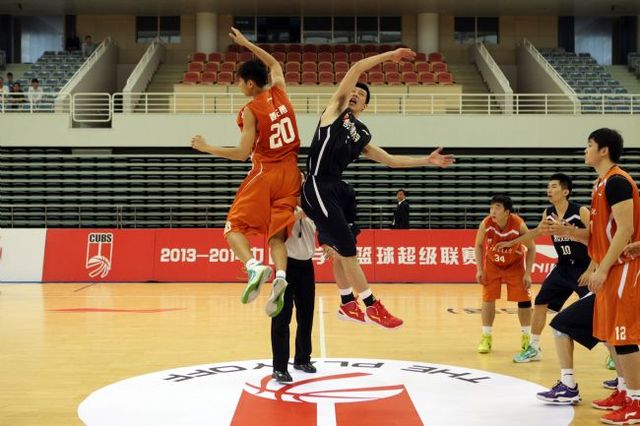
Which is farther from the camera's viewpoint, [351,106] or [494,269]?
[494,269]

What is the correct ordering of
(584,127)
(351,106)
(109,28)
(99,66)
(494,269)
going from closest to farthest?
(351,106) → (494,269) → (584,127) → (99,66) → (109,28)

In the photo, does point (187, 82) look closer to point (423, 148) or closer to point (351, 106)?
point (423, 148)

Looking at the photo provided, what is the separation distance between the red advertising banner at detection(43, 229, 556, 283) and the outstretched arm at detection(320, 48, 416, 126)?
11456 mm

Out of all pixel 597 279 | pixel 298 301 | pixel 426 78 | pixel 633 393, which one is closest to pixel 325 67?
pixel 426 78

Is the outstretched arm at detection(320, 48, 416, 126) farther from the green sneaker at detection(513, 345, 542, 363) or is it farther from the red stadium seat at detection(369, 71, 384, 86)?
the red stadium seat at detection(369, 71, 384, 86)

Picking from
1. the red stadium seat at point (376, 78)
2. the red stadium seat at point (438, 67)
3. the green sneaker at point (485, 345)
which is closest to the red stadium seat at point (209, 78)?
the red stadium seat at point (376, 78)

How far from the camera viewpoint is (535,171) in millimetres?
22109

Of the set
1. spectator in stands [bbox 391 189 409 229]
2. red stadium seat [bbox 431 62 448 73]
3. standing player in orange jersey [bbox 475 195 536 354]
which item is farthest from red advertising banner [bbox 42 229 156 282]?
red stadium seat [bbox 431 62 448 73]

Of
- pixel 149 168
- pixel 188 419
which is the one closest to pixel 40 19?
pixel 149 168

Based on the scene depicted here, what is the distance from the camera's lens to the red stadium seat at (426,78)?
82.2 feet

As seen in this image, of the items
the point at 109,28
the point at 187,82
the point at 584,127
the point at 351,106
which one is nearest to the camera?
the point at 351,106

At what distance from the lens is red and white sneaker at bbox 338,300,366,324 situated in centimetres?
608

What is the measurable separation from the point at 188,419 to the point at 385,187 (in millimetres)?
17677

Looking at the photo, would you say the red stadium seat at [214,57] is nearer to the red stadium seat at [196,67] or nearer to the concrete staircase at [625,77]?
the red stadium seat at [196,67]
